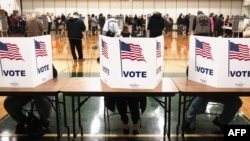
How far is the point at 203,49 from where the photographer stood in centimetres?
286

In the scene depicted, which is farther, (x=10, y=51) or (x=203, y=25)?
(x=203, y=25)

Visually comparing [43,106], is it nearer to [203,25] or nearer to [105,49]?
[105,49]

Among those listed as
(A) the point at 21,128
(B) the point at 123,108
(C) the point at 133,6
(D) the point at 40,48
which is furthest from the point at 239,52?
(C) the point at 133,6

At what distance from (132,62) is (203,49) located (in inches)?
30.7

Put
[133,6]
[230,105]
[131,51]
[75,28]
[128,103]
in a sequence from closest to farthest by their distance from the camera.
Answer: [131,51] → [230,105] → [128,103] → [75,28] → [133,6]

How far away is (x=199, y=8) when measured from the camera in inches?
867

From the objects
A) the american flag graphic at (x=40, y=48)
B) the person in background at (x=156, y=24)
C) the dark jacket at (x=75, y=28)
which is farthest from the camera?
the person in background at (x=156, y=24)

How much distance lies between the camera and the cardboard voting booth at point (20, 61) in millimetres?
2779

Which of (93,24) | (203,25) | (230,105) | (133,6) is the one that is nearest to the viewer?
(230,105)

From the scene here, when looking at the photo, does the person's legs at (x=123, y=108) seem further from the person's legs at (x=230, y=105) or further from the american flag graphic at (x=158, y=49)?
the person's legs at (x=230, y=105)

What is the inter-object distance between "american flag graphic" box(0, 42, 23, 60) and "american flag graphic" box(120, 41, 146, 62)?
105cm

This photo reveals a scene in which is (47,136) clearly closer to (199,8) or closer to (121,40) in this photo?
(121,40)

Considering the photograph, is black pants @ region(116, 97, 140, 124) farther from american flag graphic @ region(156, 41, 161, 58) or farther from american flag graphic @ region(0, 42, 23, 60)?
american flag graphic @ region(0, 42, 23, 60)

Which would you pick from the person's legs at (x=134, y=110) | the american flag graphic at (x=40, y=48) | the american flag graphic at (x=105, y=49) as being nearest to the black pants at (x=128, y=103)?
the person's legs at (x=134, y=110)
